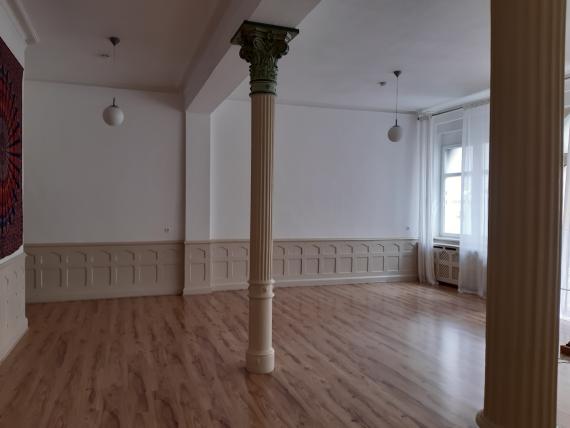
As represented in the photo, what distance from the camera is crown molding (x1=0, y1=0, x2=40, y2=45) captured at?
409cm

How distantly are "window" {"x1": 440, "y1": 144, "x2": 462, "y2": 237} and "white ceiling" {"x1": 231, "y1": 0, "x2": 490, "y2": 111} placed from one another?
1123 millimetres

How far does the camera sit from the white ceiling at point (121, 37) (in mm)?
4156

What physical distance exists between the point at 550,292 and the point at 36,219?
22.4ft

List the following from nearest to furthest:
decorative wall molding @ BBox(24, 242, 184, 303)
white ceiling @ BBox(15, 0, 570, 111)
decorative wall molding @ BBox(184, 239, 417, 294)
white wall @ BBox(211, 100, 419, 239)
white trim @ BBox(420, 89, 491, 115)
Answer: white ceiling @ BBox(15, 0, 570, 111), decorative wall molding @ BBox(24, 242, 184, 303), white trim @ BBox(420, 89, 491, 115), decorative wall molding @ BBox(184, 239, 417, 294), white wall @ BBox(211, 100, 419, 239)

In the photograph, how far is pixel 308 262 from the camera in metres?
8.06

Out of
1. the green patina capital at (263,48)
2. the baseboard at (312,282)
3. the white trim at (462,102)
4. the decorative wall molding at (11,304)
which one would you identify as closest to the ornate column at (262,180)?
the green patina capital at (263,48)

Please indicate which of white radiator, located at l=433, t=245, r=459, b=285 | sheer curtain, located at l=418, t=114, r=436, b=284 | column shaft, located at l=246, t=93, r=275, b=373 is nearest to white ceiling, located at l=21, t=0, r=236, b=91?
column shaft, located at l=246, t=93, r=275, b=373

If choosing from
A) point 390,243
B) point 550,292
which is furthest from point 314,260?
point 550,292

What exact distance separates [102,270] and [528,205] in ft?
21.6

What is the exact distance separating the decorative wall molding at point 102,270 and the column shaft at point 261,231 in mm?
3609

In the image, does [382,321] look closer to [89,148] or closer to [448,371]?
[448,371]

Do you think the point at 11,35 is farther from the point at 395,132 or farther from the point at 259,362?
the point at 395,132

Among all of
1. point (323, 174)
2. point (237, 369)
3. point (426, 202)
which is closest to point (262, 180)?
point (237, 369)

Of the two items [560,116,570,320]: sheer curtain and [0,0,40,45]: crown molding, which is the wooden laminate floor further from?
[0,0,40,45]: crown molding
